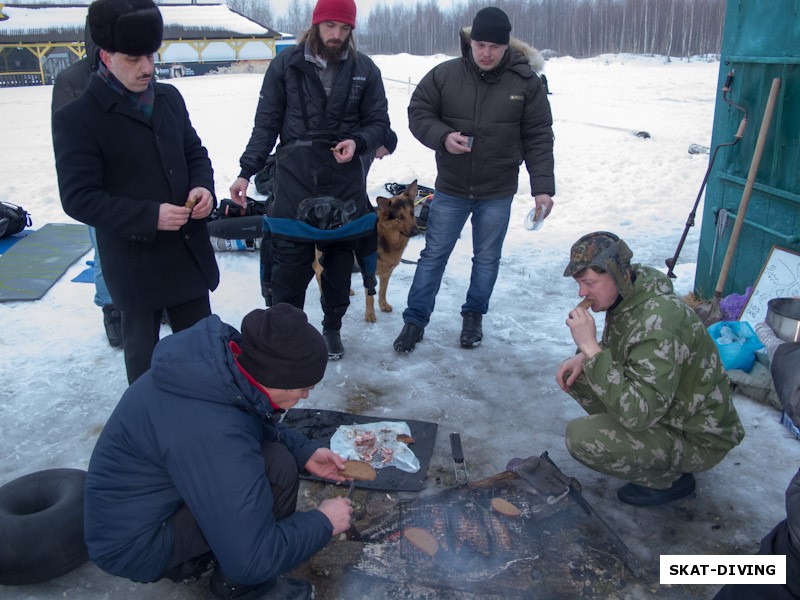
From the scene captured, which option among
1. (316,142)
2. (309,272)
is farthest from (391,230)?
(316,142)

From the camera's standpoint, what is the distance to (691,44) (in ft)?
136

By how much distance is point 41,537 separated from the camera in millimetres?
2422

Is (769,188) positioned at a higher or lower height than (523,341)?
higher

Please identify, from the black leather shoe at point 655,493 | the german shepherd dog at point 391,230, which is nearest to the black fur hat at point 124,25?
the german shepherd dog at point 391,230

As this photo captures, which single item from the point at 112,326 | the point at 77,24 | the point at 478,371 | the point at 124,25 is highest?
the point at 77,24

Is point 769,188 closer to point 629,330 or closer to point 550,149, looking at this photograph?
point 550,149

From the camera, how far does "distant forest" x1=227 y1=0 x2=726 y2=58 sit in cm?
4188

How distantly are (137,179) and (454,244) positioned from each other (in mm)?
2334

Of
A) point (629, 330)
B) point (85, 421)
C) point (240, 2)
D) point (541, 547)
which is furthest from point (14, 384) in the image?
point (240, 2)

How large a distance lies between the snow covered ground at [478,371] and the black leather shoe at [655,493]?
44 millimetres

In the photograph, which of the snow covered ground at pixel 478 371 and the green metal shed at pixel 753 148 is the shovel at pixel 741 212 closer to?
the green metal shed at pixel 753 148

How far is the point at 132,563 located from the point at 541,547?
161cm

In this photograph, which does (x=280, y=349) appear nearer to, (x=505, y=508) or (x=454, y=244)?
(x=505, y=508)

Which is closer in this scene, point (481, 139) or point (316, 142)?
point (316, 142)
